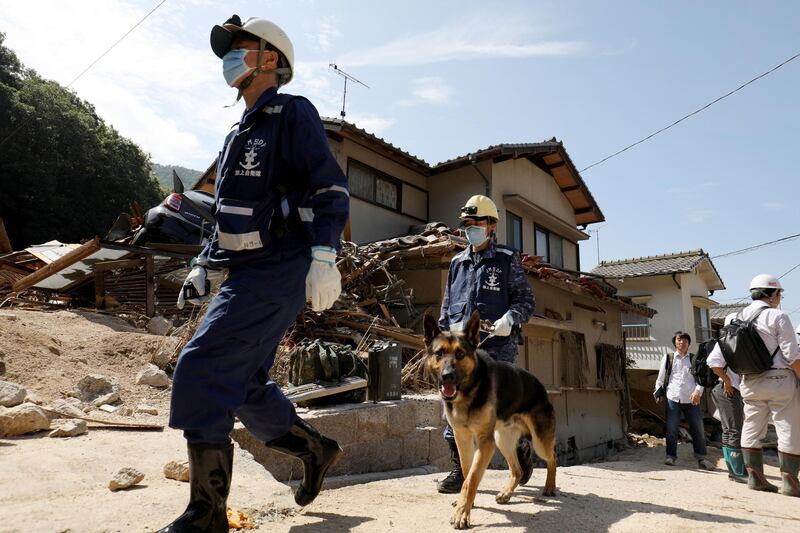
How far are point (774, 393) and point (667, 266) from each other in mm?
21858

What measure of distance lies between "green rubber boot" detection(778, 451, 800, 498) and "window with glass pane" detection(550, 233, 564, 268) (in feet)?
40.0

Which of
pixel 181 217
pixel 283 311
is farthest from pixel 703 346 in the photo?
pixel 181 217

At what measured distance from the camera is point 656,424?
20.6m

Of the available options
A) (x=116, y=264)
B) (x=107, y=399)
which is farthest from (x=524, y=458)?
(x=116, y=264)

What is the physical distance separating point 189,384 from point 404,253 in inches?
321

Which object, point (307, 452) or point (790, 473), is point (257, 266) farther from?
point (790, 473)

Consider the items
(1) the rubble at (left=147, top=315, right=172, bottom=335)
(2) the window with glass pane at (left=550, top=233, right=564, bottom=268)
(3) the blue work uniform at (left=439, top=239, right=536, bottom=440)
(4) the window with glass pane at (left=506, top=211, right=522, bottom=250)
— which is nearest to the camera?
(3) the blue work uniform at (left=439, top=239, right=536, bottom=440)

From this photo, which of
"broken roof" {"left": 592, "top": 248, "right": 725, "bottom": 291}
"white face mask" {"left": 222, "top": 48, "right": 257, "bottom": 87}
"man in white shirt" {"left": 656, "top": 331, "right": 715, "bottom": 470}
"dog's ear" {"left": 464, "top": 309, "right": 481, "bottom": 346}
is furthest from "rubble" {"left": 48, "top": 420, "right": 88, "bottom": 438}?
"broken roof" {"left": 592, "top": 248, "right": 725, "bottom": 291}

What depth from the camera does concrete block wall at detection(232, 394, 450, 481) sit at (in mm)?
4926

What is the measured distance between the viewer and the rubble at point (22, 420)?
394 centimetres

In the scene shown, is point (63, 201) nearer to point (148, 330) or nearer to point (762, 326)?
point (148, 330)

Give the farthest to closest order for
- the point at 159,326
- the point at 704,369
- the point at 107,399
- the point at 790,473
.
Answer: the point at 159,326 → the point at 704,369 → the point at 790,473 → the point at 107,399

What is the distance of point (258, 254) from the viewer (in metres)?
2.73

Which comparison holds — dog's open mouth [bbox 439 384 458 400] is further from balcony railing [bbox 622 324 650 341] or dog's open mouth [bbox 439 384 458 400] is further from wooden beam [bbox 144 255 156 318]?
balcony railing [bbox 622 324 650 341]
